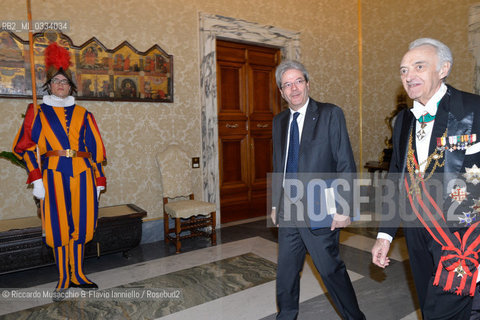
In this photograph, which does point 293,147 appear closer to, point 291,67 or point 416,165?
point 291,67

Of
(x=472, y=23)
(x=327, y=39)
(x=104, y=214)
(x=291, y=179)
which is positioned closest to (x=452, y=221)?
(x=291, y=179)

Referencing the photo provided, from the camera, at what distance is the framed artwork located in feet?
11.3

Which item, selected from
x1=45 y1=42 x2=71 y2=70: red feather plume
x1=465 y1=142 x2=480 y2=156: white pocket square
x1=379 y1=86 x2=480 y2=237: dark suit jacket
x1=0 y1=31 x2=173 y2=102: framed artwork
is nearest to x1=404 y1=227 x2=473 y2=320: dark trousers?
x1=379 y1=86 x2=480 y2=237: dark suit jacket

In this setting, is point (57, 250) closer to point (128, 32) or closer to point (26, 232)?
point (26, 232)

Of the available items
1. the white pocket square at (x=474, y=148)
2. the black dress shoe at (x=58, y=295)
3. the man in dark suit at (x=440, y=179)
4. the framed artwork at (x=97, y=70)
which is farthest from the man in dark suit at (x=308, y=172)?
the framed artwork at (x=97, y=70)

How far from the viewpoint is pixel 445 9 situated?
16.3 ft

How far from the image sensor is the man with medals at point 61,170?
2.70 metres

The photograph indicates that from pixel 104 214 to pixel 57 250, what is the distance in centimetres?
79

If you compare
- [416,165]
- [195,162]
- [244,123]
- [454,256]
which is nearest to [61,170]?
[195,162]

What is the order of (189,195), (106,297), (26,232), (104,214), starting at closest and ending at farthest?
(106,297)
(26,232)
(104,214)
(189,195)

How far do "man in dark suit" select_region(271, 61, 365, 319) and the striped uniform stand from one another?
172cm

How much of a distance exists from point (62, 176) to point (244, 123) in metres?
3.00

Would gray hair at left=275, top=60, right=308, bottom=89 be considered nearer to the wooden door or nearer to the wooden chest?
the wooden chest

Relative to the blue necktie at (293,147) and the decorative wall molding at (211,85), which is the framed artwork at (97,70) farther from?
the blue necktie at (293,147)
